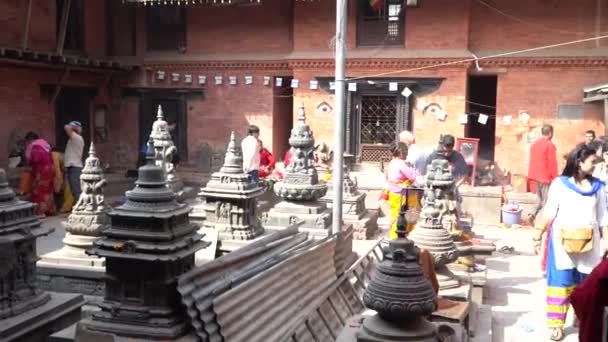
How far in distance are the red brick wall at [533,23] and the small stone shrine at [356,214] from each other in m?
6.49

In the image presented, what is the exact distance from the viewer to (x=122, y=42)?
19.6 m

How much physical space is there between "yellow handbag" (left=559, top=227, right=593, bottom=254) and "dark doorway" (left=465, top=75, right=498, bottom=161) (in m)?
13.7

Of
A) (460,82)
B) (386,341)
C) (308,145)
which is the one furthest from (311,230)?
(460,82)

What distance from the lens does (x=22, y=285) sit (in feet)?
16.5

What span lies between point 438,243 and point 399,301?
3800 mm

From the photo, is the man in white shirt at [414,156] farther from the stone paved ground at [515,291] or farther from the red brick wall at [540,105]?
the red brick wall at [540,105]

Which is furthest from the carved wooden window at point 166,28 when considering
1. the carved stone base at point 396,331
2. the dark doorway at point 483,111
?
the carved stone base at point 396,331

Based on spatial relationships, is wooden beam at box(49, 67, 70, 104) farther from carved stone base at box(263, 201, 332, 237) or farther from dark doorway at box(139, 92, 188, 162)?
carved stone base at box(263, 201, 332, 237)

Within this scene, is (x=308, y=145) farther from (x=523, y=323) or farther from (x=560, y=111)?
(x=560, y=111)

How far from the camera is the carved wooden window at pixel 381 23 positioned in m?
16.0

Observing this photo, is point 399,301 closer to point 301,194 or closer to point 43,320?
point 43,320

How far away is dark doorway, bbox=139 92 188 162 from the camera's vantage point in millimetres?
18281

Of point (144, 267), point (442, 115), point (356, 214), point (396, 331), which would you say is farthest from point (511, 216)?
point (396, 331)

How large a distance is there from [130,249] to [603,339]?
3.09m
